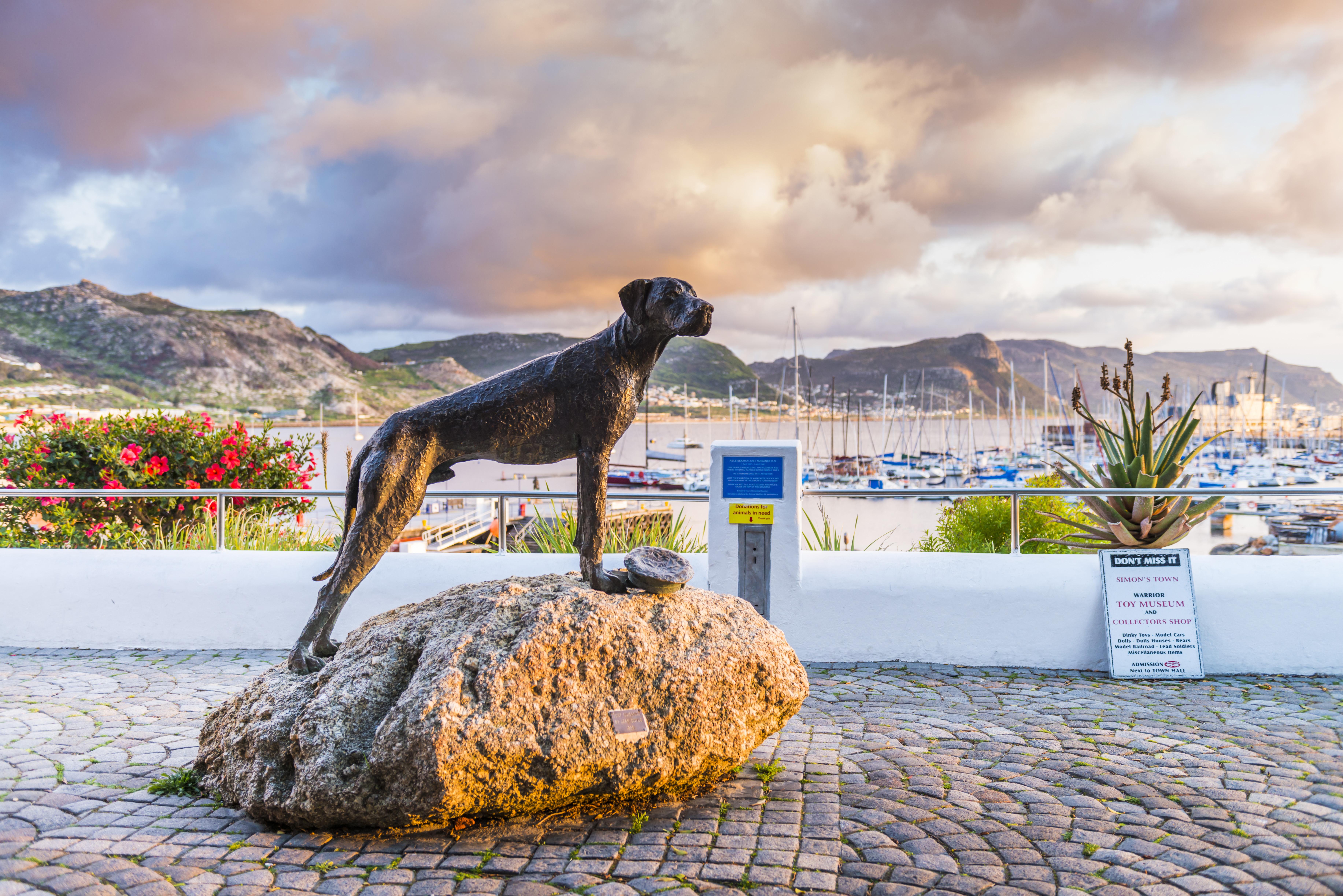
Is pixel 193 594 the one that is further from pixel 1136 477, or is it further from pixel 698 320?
pixel 1136 477

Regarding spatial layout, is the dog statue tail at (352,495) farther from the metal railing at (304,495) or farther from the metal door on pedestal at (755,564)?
the metal door on pedestal at (755,564)

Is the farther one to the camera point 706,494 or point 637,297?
point 706,494

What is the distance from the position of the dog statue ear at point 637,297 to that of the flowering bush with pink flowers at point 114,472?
23.9 ft

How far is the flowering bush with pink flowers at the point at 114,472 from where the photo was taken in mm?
9852

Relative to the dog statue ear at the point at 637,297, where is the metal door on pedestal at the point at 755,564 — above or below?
below

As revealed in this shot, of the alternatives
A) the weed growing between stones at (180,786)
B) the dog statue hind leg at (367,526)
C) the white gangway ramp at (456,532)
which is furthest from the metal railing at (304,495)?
the white gangway ramp at (456,532)

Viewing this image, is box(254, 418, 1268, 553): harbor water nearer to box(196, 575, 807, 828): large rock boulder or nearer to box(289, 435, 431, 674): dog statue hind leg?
box(289, 435, 431, 674): dog statue hind leg

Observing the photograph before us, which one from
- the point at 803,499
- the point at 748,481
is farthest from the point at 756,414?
the point at 748,481

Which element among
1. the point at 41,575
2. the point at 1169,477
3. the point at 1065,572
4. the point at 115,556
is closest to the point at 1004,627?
the point at 1065,572

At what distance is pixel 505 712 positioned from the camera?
3490 mm

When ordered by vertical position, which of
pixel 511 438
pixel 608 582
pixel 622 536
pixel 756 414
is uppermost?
pixel 756 414

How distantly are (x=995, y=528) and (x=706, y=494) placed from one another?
629 cm

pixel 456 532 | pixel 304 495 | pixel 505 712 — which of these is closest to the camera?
pixel 505 712

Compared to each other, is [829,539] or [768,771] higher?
[829,539]
